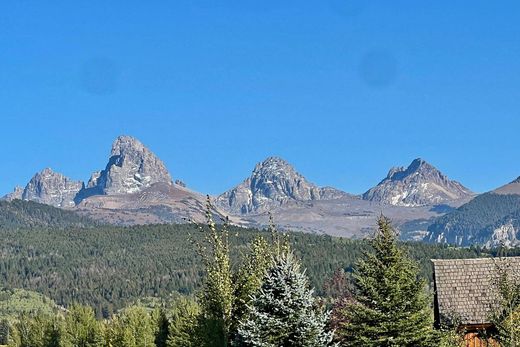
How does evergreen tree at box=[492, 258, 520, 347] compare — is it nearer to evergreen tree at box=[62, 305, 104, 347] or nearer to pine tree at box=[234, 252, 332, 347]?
pine tree at box=[234, 252, 332, 347]

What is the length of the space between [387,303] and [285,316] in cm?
819

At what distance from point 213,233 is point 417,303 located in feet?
33.0

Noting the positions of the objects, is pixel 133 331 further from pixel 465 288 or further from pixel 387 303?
pixel 387 303

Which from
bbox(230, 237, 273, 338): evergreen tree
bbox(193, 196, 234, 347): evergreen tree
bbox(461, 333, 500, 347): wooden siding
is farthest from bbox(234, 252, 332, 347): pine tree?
bbox(461, 333, 500, 347): wooden siding

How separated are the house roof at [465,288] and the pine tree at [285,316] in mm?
17696

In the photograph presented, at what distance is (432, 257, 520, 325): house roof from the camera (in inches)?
1869

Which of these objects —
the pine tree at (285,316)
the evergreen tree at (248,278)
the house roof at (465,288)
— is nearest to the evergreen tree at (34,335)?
the house roof at (465,288)

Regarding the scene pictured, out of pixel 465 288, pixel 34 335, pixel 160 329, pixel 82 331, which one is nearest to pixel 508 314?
pixel 465 288

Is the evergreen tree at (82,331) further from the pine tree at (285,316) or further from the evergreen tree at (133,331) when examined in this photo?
the pine tree at (285,316)

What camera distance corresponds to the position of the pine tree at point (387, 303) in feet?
122

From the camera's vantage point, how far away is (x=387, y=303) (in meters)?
37.6

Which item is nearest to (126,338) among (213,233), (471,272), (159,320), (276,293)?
(159,320)

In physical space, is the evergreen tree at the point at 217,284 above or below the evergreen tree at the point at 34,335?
above

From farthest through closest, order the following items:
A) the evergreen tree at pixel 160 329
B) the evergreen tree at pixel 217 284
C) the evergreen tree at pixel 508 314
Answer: the evergreen tree at pixel 160 329 < the evergreen tree at pixel 217 284 < the evergreen tree at pixel 508 314
